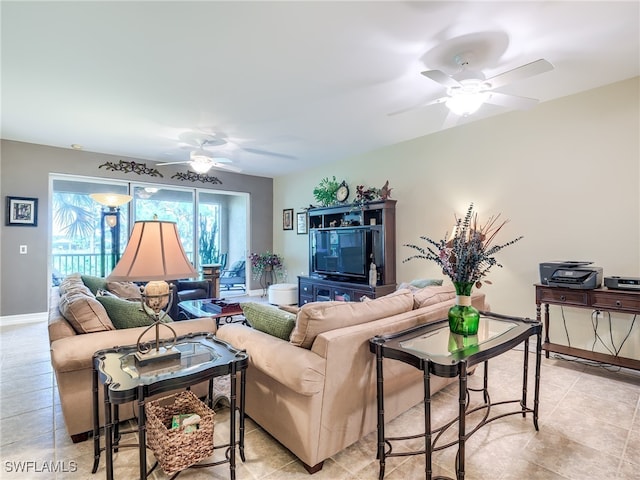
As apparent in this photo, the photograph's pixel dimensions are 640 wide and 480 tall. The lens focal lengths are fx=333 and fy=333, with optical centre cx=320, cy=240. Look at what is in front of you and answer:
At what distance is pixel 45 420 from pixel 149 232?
65.1 inches

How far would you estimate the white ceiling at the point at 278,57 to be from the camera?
7.07 feet

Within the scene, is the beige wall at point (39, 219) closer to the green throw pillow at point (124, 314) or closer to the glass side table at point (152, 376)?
the green throw pillow at point (124, 314)

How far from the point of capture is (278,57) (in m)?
2.66

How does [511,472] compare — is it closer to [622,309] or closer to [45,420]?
[622,309]

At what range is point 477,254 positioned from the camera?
186 cm

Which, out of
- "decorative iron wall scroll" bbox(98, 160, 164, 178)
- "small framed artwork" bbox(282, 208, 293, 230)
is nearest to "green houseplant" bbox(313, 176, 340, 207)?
"small framed artwork" bbox(282, 208, 293, 230)

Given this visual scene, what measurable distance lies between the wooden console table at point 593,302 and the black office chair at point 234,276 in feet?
18.2

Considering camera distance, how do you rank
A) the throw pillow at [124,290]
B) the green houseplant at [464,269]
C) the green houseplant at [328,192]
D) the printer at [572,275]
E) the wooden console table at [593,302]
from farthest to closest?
the green houseplant at [328,192] → the throw pillow at [124,290] → the printer at [572,275] → the wooden console table at [593,302] → the green houseplant at [464,269]

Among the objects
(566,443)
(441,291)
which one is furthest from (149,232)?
(566,443)

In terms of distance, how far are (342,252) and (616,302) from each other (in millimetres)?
3353

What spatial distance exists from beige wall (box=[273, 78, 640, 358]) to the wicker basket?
3480 millimetres

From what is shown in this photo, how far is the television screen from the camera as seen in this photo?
507 centimetres

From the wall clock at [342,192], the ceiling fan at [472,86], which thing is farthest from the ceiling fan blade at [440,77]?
the wall clock at [342,192]

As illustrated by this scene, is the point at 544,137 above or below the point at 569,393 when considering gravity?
above
